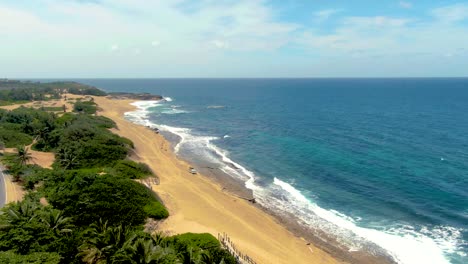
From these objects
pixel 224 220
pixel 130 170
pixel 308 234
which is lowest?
pixel 308 234

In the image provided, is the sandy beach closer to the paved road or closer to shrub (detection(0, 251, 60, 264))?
shrub (detection(0, 251, 60, 264))

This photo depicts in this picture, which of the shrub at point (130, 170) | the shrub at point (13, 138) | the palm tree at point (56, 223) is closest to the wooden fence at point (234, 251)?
the palm tree at point (56, 223)

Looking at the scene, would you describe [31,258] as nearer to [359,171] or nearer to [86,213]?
[86,213]

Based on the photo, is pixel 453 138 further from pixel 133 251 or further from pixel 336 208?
pixel 133 251

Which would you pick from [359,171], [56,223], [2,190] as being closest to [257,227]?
[56,223]

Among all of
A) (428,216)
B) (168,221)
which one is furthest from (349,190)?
(168,221)

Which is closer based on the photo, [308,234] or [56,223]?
[56,223]
